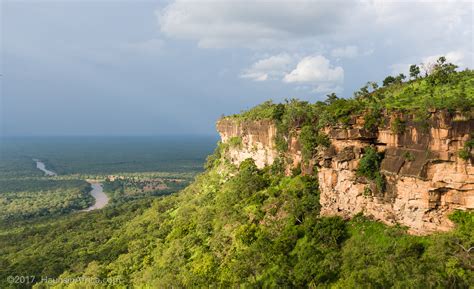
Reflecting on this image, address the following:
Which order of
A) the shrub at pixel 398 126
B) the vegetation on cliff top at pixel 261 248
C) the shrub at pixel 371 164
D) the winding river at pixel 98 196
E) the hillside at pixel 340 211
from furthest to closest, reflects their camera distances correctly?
the winding river at pixel 98 196 < the shrub at pixel 371 164 < the shrub at pixel 398 126 < the hillside at pixel 340 211 < the vegetation on cliff top at pixel 261 248

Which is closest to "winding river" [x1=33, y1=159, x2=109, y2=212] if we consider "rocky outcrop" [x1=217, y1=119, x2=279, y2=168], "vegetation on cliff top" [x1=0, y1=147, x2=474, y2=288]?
"vegetation on cliff top" [x1=0, y1=147, x2=474, y2=288]

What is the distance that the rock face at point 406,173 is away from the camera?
2211 cm

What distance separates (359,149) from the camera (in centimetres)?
2688

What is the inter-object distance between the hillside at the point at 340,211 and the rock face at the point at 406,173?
0.23 ft

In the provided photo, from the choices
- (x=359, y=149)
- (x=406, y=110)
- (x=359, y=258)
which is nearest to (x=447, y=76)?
(x=406, y=110)

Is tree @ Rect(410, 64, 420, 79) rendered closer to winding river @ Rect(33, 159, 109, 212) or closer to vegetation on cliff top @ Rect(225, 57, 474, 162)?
vegetation on cliff top @ Rect(225, 57, 474, 162)

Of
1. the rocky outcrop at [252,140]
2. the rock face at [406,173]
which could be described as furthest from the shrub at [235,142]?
the rock face at [406,173]

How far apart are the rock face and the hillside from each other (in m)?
0.07

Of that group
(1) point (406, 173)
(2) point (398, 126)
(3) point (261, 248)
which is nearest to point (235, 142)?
(3) point (261, 248)

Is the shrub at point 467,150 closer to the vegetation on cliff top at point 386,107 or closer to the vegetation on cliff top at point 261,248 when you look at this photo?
the vegetation on cliff top at point 386,107

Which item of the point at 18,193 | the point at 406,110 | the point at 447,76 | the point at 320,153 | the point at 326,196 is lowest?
the point at 18,193

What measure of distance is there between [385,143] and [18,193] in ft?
419

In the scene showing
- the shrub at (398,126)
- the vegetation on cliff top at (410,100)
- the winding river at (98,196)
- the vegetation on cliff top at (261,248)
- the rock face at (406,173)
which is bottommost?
the winding river at (98,196)

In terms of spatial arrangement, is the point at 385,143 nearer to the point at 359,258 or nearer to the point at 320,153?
the point at 320,153
